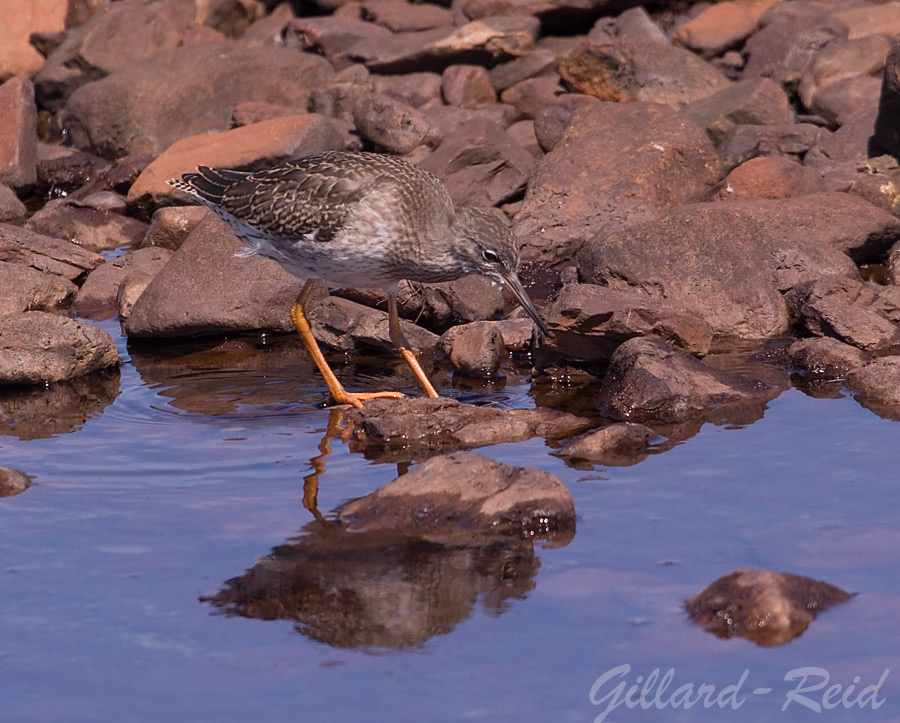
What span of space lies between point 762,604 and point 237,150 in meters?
10.8

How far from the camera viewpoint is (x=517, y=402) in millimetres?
10547

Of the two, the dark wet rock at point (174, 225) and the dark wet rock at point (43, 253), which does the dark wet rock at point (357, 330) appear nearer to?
the dark wet rock at point (174, 225)

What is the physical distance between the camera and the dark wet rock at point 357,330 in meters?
11.8

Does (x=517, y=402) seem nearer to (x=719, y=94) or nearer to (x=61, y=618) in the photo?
(x=61, y=618)

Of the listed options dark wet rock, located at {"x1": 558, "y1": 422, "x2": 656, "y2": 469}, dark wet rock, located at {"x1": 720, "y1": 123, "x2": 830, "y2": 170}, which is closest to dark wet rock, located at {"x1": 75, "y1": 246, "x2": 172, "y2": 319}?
dark wet rock, located at {"x1": 558, "y1": 422, "x2": 656, "y2": 469}

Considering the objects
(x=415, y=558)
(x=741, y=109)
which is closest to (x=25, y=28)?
(x=741, y=109)

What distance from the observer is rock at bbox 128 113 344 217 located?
613 inches

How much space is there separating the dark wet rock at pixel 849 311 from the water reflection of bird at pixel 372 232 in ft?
9.08

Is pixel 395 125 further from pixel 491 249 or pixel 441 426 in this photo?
pixel 441 426

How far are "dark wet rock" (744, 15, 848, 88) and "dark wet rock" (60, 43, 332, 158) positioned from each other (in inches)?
Answer: 258

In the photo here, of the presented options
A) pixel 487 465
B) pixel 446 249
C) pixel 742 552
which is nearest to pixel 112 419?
pixel 446 249

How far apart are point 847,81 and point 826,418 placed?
8.93 meters

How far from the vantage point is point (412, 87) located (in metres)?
19.6

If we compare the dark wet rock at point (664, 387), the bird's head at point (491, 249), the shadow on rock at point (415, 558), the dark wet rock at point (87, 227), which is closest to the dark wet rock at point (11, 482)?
the shadow on rock at point (415, 558)
